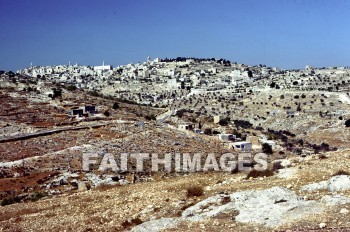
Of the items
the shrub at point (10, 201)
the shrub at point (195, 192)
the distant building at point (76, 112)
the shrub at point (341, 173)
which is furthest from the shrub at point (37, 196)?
the distant building at point (76, 112)

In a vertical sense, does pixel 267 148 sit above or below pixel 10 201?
above

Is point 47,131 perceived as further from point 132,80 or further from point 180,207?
point 132,80

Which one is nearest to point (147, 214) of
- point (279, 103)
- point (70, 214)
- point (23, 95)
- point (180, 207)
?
point (180, 207)

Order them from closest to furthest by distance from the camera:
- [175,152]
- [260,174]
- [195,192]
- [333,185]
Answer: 1. [333,185]
2. [195,192]
3. [260,174]
4. [175,152]

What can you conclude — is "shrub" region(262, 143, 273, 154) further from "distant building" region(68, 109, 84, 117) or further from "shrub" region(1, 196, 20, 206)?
"shrub" region(1, 196, 20, 206)

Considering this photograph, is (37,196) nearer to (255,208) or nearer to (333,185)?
(255,208)

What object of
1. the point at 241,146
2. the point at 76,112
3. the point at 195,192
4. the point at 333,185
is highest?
the point at 76,112

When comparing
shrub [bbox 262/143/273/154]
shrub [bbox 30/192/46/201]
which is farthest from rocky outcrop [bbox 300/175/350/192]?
shrub [bbox 262/143/273/154]

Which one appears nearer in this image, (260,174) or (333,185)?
(333,185)

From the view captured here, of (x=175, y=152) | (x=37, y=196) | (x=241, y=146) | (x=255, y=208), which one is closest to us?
(x=255, y=208)

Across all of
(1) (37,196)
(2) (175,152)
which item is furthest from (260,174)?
(2) (175,152)

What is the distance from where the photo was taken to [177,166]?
31.2 meters

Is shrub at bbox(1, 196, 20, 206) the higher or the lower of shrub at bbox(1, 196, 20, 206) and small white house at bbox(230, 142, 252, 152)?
the lower

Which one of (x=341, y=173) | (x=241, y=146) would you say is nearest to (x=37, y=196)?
(x=341, y=173)
